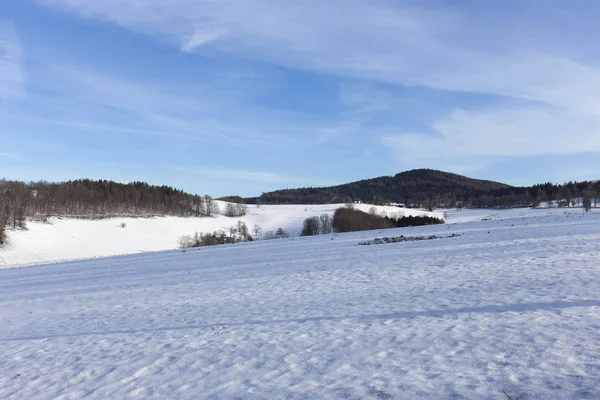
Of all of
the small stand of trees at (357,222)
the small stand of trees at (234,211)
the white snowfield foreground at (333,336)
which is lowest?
the white snowfield foreground at (333,336)

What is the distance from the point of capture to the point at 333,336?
28.0 ft

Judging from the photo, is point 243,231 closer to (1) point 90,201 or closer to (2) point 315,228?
(2) point 315,228

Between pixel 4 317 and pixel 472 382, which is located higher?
pixel 472 382

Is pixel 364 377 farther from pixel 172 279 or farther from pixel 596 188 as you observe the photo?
pixel 596 188

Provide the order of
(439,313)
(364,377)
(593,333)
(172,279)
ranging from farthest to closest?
(172,279) → (439,313) → (593,333) → (364,377)

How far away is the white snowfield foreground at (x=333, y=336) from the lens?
6.24m

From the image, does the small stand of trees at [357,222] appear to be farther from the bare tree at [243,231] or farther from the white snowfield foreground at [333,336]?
the white snowfield foreground at [333,336]

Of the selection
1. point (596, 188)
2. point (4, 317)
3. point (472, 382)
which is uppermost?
point (596, 188)

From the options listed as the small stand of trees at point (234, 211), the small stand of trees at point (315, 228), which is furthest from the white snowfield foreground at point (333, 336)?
the small stand of trees at point (234, 211)

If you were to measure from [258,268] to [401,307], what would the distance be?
1164 cm

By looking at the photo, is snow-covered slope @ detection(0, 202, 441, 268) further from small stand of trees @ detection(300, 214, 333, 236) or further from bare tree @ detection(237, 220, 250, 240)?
small stand of trees @ detection(300, 214, 333, 236)

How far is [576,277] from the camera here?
11727 millimetres

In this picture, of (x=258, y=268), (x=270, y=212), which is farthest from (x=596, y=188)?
(x=258, y=268)

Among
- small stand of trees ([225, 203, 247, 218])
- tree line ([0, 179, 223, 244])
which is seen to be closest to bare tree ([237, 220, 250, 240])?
tree line ([0, 179, 223, 244])
